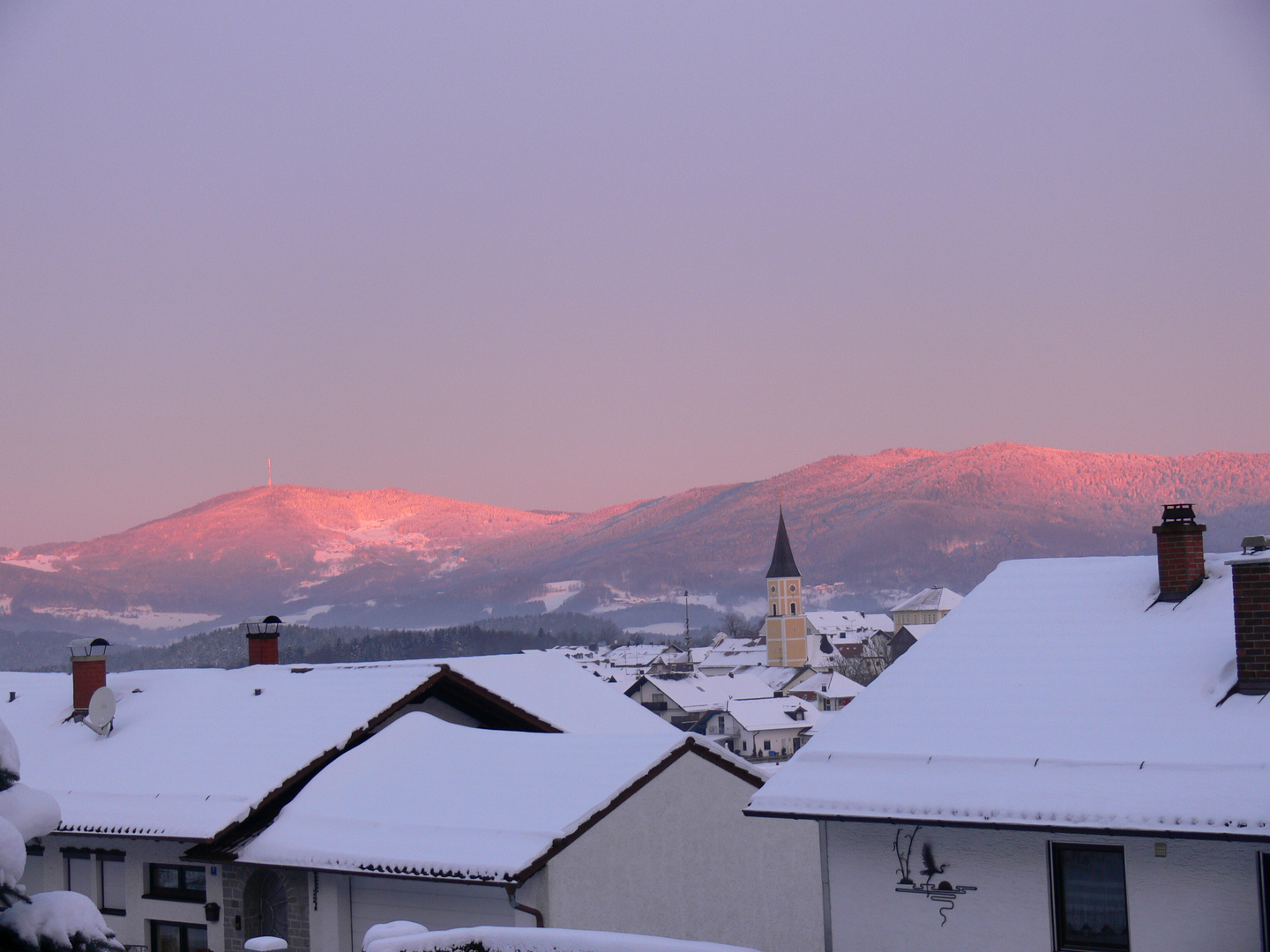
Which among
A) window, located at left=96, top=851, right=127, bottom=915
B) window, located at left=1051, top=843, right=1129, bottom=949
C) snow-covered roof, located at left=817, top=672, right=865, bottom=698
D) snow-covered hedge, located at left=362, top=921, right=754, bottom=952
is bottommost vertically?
snow-covered roof, located at left=817, top=672, right=865, bottom=698

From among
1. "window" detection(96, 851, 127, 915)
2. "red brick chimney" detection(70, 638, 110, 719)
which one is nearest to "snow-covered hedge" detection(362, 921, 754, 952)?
"window" detection(96, 851, 127, 915)

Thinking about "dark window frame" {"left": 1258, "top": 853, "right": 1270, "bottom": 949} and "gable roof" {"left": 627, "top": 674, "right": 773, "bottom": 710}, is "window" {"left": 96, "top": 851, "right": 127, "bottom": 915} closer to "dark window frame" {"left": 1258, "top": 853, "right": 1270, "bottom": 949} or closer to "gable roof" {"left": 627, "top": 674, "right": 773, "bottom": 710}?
"dark window frame" {"left": 1258, "top": 853, "right": 1270, "bottom": 949}

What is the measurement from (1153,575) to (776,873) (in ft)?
24.6

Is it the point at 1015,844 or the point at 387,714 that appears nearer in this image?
the point at 1015,844

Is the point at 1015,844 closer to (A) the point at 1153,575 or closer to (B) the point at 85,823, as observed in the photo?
(A) the point at 1153,575

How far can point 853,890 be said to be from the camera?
12336 mm

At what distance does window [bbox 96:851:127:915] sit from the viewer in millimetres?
19000

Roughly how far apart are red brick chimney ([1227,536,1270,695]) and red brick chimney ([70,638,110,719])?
19.8 metres

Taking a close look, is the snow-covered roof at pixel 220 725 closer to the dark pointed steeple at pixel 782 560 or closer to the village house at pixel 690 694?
the village house at pixel 690 694

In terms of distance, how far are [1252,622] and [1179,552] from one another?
246 cm

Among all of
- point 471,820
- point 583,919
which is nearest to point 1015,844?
point 583,919

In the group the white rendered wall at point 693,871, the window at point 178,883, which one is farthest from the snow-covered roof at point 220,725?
the white rendered wall at point 693,871

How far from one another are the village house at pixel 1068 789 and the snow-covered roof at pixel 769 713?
89637 mm

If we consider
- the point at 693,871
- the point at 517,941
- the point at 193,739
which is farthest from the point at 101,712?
the point at 517,941
